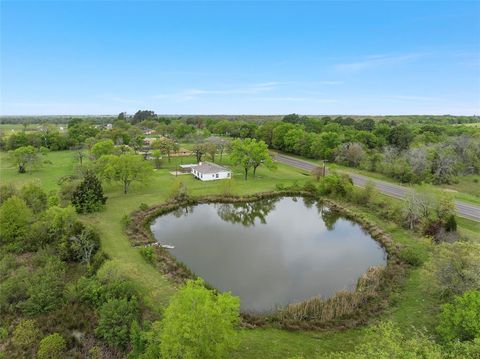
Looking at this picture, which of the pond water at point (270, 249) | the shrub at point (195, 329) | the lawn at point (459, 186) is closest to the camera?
the shrub at point (195, 329)

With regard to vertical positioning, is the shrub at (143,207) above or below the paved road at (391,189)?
below

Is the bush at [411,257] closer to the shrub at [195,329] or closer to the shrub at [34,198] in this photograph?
the shrub at [195,329]

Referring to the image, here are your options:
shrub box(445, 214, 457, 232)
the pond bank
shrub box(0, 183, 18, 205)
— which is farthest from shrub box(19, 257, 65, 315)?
shrub box(445, 214, 457, 232)

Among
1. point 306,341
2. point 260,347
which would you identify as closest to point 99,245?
point 260,347

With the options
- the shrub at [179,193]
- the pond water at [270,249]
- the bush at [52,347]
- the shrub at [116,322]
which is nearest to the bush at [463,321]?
the pond water at [270,249]

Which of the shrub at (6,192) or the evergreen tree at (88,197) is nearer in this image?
the shrub at (6,192)

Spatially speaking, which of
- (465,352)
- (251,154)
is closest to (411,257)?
(465,352)

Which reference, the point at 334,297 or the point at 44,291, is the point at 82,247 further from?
the point at 334,297
